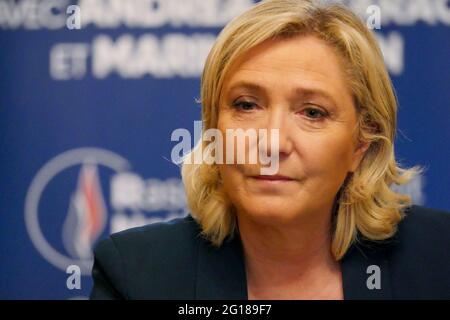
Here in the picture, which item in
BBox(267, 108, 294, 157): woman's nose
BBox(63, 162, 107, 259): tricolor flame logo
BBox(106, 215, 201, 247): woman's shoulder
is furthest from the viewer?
BBox(63, 162, 107, 259): tricolor flame logo

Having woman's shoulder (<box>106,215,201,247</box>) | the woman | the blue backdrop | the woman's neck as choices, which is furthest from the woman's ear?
the blue backdrop

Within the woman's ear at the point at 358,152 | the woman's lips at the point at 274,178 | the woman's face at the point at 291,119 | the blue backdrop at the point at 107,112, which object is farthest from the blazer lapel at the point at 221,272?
the blue backdrop at the point at 107,112

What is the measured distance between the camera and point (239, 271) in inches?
60.3

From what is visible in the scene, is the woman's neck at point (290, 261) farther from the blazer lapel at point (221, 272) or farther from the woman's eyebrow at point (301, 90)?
the woman's eyebrow at point (301, 90)

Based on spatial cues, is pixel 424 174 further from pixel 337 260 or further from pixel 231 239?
pixel 231 239

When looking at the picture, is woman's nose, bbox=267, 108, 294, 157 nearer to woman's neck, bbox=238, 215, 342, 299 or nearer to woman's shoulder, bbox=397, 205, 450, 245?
woman's neck, bbox=238, 215, 342, 299

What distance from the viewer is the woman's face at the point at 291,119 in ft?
4.74

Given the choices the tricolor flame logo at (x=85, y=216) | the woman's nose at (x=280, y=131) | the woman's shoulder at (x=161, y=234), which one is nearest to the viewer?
the woman's nose at (x=280, y=131)

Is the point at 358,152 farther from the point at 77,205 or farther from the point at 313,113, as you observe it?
the point at 77,205

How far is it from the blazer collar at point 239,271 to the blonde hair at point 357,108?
0.03 meters

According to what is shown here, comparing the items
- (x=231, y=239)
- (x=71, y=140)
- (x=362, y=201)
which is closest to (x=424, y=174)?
(x=362, y=201)

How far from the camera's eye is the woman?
1.46m

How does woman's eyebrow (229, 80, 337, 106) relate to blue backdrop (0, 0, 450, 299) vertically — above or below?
below

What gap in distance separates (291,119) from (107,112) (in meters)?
0.92
